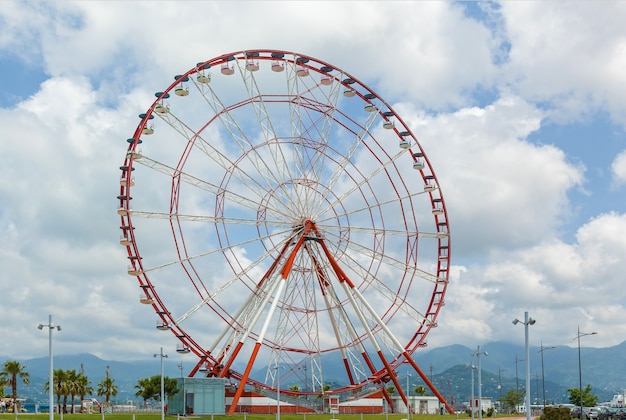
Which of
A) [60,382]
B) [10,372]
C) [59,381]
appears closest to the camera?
[60,382]

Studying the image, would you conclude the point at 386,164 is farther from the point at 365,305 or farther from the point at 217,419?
the point at 217,419

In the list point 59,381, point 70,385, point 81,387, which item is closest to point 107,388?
point 81,387

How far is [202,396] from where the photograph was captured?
77.8 metres

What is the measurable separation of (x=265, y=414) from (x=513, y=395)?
107m

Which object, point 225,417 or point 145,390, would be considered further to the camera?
A: point 145,390

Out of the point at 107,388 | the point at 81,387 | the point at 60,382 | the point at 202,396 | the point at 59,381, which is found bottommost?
the point at 107,388

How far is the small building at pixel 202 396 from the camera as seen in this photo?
77688 millimetres

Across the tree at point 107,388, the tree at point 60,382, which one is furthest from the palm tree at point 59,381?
the tree at point 107,388

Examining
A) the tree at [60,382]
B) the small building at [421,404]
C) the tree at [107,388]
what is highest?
the tree at [60,382]

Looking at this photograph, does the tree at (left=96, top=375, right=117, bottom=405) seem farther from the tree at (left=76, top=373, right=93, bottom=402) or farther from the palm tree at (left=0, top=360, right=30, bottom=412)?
the palm tree at (left=0, top=360, right=30, bottom=412)

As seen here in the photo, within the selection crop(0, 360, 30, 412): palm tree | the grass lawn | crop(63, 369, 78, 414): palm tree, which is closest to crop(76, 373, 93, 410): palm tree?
crop(63, 369, 78, 414): palm tree

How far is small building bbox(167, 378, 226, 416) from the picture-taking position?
77688mm

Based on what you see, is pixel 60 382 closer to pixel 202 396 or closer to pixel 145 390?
pixel 145 390

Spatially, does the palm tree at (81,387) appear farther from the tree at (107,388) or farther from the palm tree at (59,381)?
the tree at (107,388)
